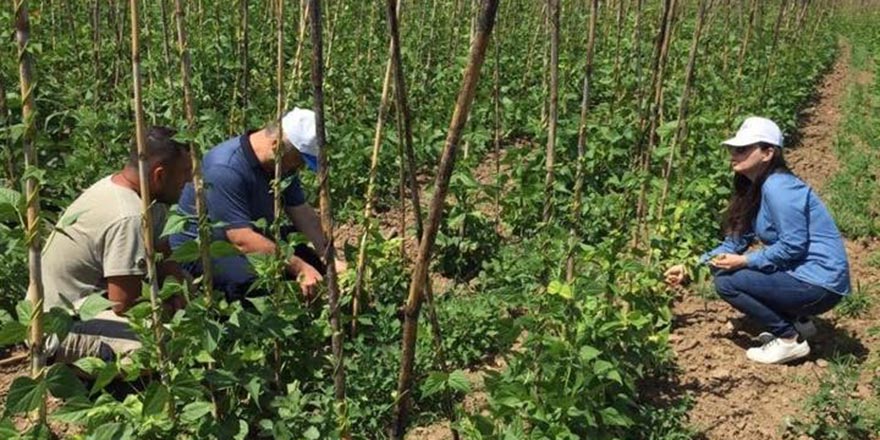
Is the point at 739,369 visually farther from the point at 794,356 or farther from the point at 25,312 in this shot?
the point at 25,312

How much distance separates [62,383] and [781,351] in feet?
10.3

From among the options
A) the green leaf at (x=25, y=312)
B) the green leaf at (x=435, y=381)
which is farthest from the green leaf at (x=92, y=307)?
the green leaf at (x=435, y=381)

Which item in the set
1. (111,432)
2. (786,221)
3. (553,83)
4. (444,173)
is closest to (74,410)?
(111,432)

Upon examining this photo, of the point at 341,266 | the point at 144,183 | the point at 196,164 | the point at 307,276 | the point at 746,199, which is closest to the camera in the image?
the point at 144,183

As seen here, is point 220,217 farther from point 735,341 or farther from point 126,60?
point 126,60

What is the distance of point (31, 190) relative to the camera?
75.0 inches

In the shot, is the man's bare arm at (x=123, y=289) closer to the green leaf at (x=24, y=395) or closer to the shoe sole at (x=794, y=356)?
the green leaf at (x=24, y=395)

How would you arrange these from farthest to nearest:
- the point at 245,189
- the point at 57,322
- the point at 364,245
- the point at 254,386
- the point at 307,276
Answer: the point at 245,189
the point at 307,276
the point at 364,245
the point at 254,386
the point at 57,322

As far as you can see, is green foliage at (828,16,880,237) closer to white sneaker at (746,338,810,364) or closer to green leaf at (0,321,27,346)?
white sneaker at (746,338,810,364)

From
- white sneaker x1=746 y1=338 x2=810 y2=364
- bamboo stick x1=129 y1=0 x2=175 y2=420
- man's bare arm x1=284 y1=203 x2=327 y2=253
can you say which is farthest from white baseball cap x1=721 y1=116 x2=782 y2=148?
bamboo stick x1=129 y1=0 x2=175 y2=420

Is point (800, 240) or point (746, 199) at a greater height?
point (746, 199)

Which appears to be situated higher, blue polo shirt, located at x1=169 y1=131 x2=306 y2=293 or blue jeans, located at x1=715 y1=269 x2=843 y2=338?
blue polo shirt, located at x1=169 y1=131 x2=306 y2=293

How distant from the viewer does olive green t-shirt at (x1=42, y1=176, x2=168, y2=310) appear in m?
3.00

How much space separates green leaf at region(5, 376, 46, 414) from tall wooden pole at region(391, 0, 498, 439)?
92cm
